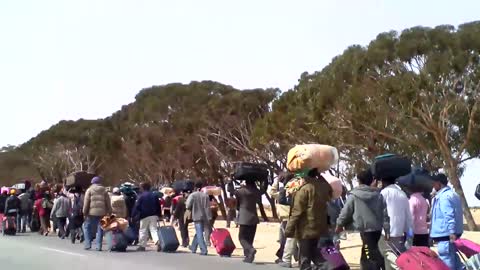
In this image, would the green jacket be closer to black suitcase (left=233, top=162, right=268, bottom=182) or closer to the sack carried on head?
the sack carried on head

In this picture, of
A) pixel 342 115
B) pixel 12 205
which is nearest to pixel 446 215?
pixel 12 205

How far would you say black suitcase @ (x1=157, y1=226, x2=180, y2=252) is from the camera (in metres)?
19.0

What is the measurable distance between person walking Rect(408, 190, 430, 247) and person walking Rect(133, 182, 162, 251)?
8287mm

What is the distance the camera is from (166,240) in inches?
750

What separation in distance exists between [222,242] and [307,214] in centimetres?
682

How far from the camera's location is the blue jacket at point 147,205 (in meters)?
19.4

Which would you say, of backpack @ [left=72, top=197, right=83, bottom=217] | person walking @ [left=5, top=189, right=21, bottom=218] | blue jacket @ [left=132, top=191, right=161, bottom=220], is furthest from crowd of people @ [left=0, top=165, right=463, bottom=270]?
person walking @ [left=5, top=189, right=21, bottom=218]

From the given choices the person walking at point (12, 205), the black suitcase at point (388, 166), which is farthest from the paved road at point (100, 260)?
the person walking at point (12, 205)

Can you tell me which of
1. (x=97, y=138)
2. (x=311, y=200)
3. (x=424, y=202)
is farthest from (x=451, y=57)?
(x=97, y=138)

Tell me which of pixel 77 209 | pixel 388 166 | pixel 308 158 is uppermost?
pixel 308 158

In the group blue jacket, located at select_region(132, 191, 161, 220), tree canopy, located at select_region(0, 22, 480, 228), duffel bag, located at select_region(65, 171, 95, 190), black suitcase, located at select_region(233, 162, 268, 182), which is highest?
tree canopy, located at select_region(0, 22, 480, 228)

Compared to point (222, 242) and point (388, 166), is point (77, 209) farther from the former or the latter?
point (388, 166)

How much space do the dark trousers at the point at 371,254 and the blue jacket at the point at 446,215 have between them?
0.79 m

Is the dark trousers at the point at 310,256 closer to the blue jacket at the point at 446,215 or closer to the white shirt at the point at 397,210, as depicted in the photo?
the white shirt at the point at 397,210
